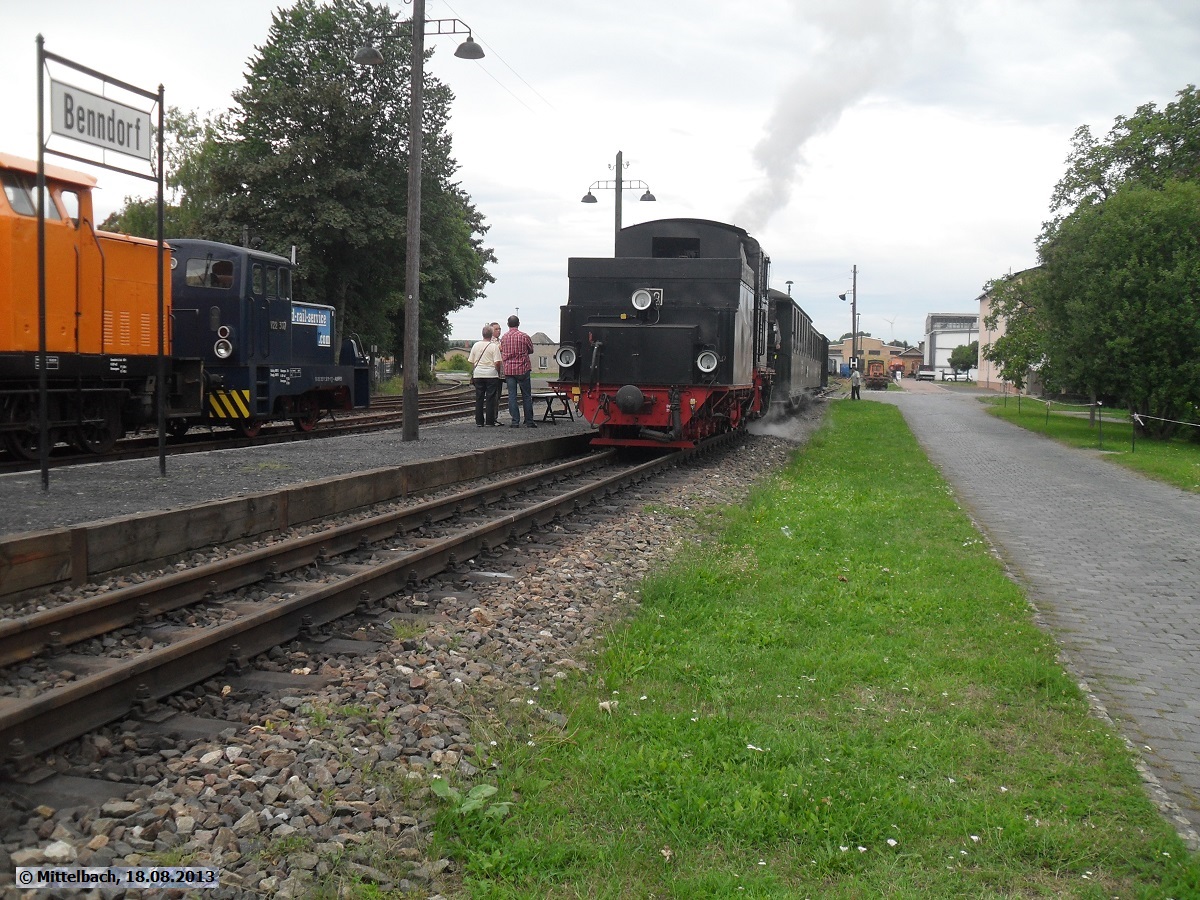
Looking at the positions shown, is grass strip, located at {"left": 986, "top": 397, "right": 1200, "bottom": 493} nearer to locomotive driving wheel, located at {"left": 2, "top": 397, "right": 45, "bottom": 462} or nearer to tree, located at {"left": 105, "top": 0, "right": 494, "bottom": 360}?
locomotive driving wheel, located at {"left": 2, "top": 397, "right": 45, "bottom": 462}

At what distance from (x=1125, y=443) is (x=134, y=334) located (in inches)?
819

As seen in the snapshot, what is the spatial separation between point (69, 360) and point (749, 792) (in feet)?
34.2

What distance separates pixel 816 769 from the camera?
406 centimetres

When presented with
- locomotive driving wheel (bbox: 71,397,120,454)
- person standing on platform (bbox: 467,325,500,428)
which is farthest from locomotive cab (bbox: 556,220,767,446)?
locomotive driving wheel (bbox: 71,397,120,454)

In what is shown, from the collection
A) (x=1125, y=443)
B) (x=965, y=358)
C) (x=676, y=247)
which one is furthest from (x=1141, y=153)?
(x=965, y=358)

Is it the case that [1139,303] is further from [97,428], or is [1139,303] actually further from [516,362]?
[97,428]

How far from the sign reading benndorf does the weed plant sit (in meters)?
5.73

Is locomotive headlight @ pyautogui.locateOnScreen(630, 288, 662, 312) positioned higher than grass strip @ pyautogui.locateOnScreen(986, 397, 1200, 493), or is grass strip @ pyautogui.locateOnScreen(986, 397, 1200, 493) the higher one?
locomotive headlight @ pyautogui.locateOnScreen(630, 288, 662, 312)

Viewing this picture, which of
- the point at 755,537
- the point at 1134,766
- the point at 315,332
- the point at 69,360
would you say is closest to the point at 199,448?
the point at 69,360

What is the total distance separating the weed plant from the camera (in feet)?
10.9

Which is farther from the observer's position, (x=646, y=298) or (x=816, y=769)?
(x=646, y=298)

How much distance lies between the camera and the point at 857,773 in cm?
403

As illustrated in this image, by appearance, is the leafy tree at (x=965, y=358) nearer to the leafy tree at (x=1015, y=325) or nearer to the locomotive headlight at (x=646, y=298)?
the leafy tree at (x=1015, y=325)

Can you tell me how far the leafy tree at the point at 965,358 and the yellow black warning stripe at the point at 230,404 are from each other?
363ft
